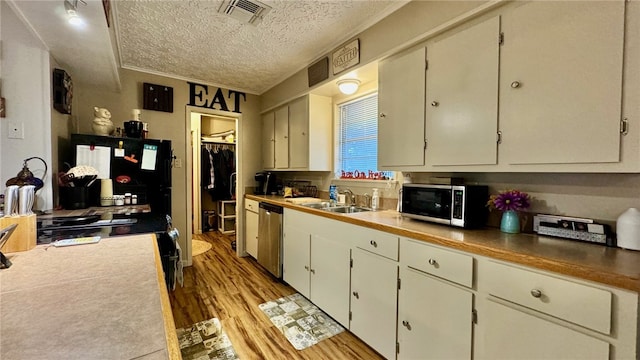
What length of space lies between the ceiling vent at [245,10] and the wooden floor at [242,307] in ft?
8.01

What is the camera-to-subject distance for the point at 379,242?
1701 mm

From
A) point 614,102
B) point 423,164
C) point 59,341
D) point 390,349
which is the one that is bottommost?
point 390,349

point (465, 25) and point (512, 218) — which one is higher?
point (465, 25)

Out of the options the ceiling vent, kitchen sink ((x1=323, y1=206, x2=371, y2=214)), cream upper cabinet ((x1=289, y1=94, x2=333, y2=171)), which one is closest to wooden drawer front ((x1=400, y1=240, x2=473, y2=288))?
kitchen sink ((x1=323, y1=206, x2=371, y2=214))

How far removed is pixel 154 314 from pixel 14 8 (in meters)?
2.07

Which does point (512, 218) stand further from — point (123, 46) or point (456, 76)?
point (123, 46)

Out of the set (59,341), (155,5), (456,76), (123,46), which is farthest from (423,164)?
(123,46)

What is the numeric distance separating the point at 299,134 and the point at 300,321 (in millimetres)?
1950

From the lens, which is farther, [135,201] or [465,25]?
[135,201]

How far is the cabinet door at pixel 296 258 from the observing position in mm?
2486

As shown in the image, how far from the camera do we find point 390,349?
165cm

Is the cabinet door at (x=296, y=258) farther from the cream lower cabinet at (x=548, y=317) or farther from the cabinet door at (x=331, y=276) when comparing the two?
the cream lower cabinet at (x=548, y=317)

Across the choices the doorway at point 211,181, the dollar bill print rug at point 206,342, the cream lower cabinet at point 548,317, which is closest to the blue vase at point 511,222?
the cream lower cabinet at point 548,317

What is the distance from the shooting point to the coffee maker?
377 cm
